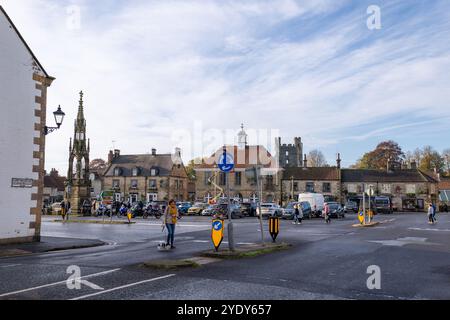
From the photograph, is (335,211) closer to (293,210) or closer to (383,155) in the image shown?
(293,210)

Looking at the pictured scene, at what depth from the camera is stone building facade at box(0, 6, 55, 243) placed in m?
16.3

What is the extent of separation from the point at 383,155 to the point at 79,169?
71.8 meters

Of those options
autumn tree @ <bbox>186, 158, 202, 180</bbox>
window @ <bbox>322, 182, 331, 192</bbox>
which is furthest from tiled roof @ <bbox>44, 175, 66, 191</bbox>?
window @ <bbox>322, 182, 331, 192</bbox>

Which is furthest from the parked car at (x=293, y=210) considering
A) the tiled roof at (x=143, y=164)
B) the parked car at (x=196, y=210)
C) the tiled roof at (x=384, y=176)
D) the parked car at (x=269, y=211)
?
the tiled roof at (x=143, y=164)

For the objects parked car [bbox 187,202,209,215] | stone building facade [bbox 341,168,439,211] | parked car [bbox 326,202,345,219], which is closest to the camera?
parked car [bbox 326,202,345,219]

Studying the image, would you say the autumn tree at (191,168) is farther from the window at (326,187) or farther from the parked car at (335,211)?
the parked car at (335,211)

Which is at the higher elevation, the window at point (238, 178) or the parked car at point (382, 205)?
the window at point (238, 178)

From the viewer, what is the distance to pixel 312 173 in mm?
77562

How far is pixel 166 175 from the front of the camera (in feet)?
251

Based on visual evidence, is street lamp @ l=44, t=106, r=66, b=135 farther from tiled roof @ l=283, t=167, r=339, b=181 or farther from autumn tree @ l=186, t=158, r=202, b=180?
autumn tree @ l=186, t=158, r=202, b=180

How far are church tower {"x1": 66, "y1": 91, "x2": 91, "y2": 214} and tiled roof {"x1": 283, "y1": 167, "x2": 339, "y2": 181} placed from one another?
4067 cm

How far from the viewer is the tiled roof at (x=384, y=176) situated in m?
76.5

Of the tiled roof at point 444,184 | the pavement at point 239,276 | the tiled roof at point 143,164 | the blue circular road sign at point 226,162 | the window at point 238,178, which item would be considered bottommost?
the pavement at point 239,276
